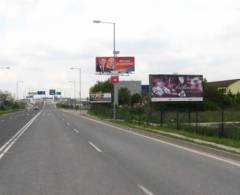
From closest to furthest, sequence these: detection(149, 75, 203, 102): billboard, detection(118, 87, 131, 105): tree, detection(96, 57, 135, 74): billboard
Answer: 1. detection(149, 75, 203, 102): billboard
2. detection(96, 57, 135, 74): billboard
3. detection(118, 87, 131, 105): tree

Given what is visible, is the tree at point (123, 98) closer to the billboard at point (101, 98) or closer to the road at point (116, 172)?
the billboard at point (101, 98)

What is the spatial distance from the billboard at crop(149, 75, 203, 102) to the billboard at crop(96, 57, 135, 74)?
19.7m

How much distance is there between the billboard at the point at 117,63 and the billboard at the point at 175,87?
64.8 feet

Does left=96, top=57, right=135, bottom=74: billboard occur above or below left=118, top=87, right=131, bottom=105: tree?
above

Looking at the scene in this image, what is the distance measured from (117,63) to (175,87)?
20212 millimetres

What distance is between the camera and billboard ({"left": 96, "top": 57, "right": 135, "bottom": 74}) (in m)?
83.4

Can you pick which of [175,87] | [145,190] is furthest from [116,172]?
[175,87]

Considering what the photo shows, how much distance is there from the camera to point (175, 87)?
62594 mm

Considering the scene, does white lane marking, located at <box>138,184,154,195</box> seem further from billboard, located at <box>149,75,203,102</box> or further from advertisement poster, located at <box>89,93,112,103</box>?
advertisement poster, located at <box>89,93,112,103</box>

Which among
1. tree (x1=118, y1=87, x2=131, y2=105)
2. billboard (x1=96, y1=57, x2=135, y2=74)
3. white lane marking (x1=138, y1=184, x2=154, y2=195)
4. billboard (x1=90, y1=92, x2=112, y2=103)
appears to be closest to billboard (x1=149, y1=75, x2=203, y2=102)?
billboard (x1=96, y1=57, x2=135, y2=74)

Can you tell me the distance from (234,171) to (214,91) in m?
69.0

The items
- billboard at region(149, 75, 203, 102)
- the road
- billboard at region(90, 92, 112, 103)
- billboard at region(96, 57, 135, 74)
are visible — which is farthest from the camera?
billboard at region(90, 92, 112, 103)

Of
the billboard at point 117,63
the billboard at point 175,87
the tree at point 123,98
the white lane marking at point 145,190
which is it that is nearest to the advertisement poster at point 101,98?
the tree at point 123,98

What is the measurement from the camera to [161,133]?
95.1 ft
